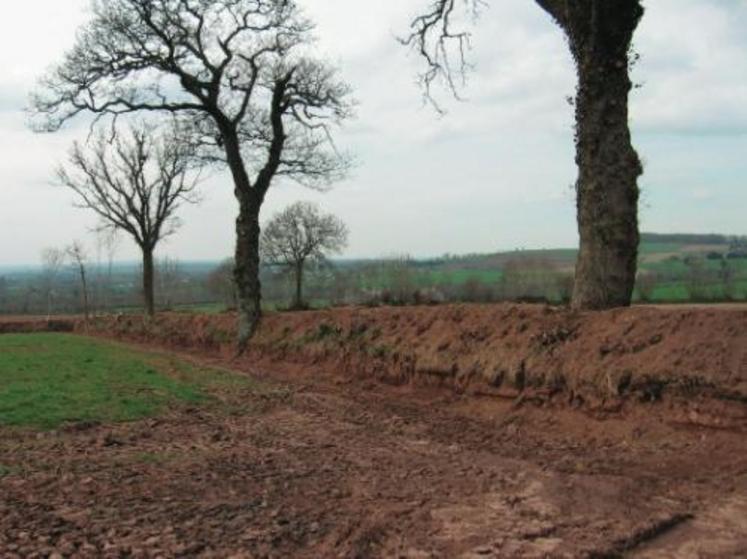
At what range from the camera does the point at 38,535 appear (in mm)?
6215

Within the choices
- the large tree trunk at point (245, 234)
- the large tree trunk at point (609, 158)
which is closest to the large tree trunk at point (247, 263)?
the large tree trunk at point (245, 234)

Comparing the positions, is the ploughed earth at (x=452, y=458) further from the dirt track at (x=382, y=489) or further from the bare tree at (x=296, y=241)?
the bare tree at (x=296, y=241)

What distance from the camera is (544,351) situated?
1222 cm

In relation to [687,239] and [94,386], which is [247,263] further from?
[687,239]

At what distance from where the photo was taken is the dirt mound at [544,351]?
9883 mm

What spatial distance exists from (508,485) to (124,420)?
6.10 metres

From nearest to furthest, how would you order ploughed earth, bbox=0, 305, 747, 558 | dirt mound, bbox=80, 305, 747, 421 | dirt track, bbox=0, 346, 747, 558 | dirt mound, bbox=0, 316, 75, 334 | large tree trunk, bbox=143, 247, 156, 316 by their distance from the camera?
A: dirt track, bbox=0, 346, 747, 558, ploughed earth, bbox=0, 305, 747, 558, dirt mound, bbox=80, 305, 747, 421, large tree trunk, bbox=143, 247, 156, 316, dirt mound, bbox=0, 316, 75, 334

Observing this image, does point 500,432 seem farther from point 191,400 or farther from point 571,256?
point 571,256

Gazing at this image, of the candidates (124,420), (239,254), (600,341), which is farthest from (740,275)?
(124,420)

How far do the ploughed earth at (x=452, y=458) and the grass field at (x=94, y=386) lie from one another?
62cm

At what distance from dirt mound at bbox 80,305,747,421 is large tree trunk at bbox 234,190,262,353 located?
14.1ft

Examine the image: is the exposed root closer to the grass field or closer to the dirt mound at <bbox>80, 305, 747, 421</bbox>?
the dirt mound at <bbox>80, 305, 747, 421</bbox>

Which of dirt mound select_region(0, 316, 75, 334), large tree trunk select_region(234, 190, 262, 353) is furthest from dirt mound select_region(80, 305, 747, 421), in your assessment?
dirt mound select_region(0, 316, 75, 334)

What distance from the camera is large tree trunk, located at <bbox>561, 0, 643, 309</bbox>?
1299 cm
